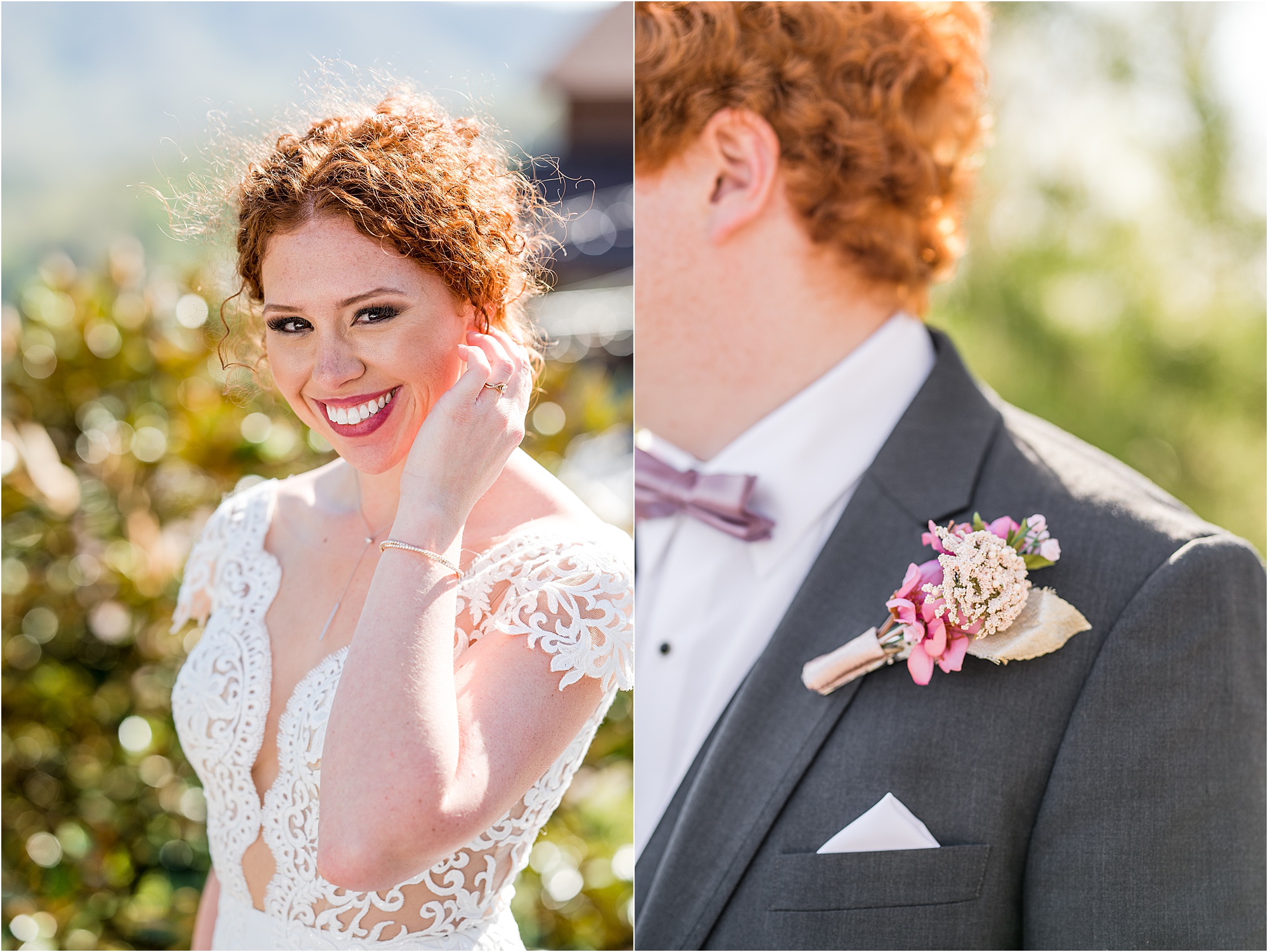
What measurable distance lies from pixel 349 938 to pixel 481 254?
3.28ft

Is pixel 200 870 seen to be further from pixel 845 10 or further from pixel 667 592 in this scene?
pixel 845 10

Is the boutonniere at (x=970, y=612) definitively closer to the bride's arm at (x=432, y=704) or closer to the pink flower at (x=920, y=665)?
the pink flower at (x=920, y=665)

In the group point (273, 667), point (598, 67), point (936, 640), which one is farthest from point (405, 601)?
point (598, 67)

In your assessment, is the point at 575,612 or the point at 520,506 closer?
the point at 575,612

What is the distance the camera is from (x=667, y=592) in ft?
5.87

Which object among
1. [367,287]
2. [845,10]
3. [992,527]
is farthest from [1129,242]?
[367,287]

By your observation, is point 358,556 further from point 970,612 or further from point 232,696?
point 970,612

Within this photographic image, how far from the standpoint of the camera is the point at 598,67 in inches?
186

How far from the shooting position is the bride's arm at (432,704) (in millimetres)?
1103

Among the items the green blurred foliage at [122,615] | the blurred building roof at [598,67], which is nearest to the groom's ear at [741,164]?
the green blurred foliage at [122,615]

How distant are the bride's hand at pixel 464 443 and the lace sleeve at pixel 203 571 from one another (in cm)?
65

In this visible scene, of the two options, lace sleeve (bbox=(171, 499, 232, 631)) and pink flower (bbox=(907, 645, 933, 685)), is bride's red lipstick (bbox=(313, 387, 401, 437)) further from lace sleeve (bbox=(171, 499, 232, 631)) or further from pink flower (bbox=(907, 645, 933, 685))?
pink flower (bbox=(907, 645, 933, 685))

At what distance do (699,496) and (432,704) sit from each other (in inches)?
29.3

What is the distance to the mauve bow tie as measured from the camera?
1.67m
